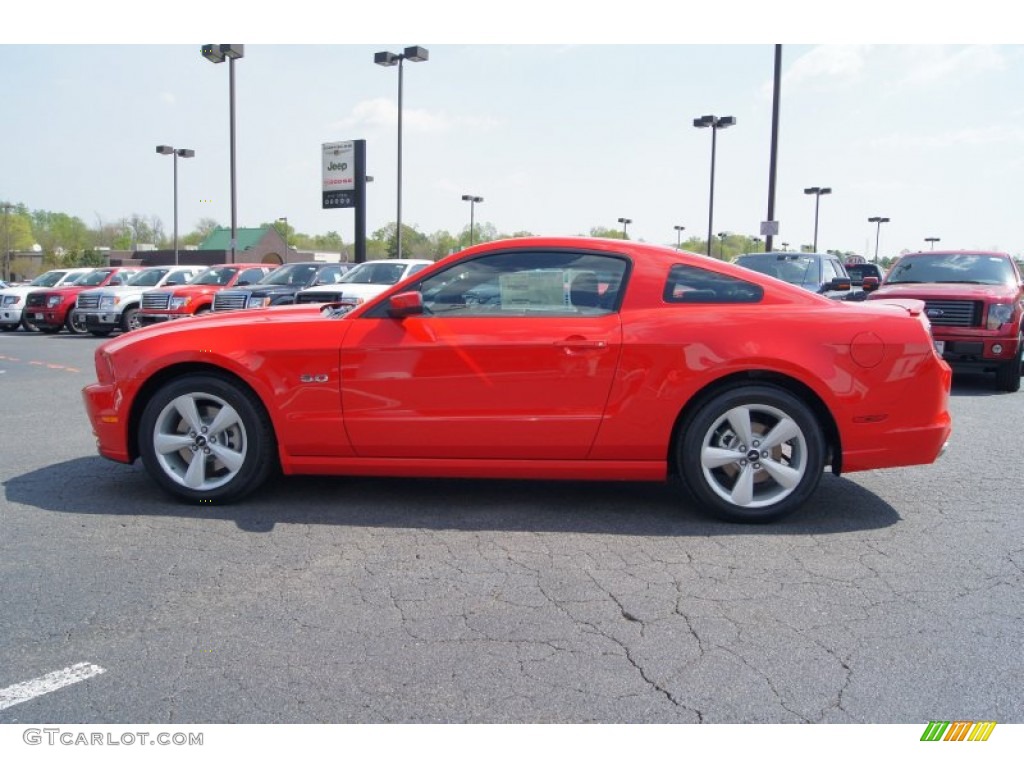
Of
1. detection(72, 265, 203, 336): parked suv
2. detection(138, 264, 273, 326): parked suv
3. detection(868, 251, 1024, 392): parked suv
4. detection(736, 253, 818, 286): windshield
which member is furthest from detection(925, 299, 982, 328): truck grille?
detection(72, 265, 203, 336): parked suv

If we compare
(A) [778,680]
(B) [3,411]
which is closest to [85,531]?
(A) [778,680]

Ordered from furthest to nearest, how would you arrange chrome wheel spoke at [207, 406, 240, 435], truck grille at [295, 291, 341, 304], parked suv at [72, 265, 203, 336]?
1. parked suv at [72, 265, 203, 336]
2. truck grille at [295, 291, 341, 304]
3. chrome wheel spoke at [207, 406, 240, 435]

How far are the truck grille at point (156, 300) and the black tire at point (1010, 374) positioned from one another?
14.8m

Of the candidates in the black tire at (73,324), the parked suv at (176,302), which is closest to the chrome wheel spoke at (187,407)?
the parked suv at (176,302)

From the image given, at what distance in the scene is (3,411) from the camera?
8375 mm

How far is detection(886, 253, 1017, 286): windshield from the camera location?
1106 cm

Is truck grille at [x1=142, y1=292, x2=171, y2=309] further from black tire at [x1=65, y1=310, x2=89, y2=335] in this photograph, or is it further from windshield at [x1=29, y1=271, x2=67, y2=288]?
windshield at [x1=29, y1=271, x2=67, y2=288]

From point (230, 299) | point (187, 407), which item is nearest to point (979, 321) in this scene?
point (187, 407)

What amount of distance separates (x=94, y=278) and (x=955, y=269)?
828 inches

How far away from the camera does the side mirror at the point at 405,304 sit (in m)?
4.72

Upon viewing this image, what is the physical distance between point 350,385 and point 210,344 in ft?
2.76

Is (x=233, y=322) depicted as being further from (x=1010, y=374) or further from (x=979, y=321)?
(x=1010, y=374)

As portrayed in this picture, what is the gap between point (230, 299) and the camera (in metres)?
15.9

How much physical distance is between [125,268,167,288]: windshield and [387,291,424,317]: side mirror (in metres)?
19.0
